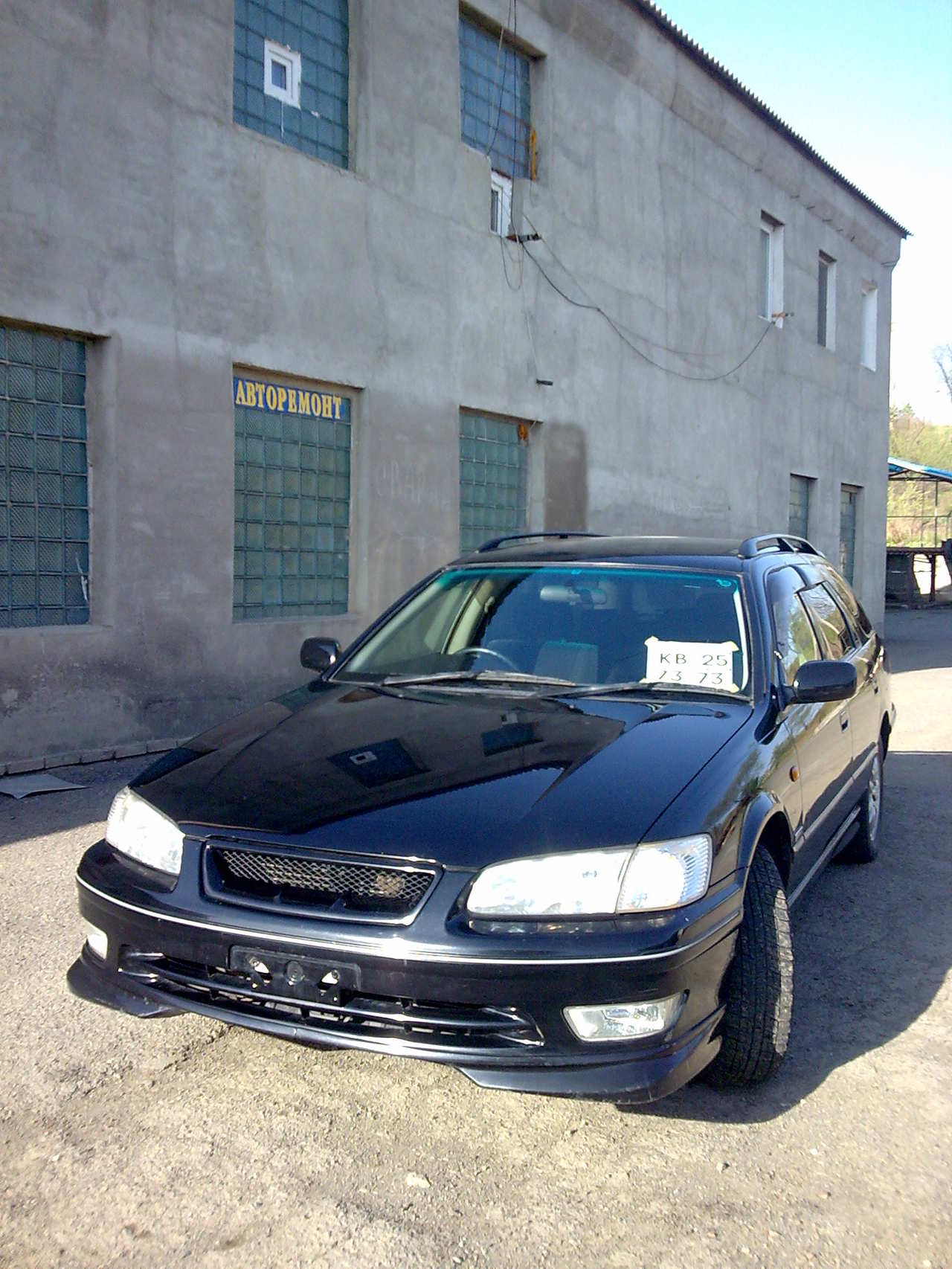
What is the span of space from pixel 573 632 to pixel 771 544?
4.12 ft

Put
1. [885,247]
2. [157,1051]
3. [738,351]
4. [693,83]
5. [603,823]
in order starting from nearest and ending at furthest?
[603,823] → [157,1051] → [693,83] → [738,351] → [885,247]

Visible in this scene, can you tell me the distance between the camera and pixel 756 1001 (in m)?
3.13

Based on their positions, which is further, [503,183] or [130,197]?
[503,183]

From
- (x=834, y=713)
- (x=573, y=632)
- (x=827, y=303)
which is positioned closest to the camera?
(x=573, y=632)

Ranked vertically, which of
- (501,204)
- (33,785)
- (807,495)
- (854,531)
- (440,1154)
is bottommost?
(440,1154)

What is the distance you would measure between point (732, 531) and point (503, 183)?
6.89m

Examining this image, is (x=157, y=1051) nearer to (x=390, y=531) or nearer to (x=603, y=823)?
(x=603, y=823)

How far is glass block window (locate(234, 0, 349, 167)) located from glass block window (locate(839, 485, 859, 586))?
545 inches

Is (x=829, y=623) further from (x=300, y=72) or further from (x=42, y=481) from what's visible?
(x=300, y=72)

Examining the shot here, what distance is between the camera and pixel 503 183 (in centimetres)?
1206

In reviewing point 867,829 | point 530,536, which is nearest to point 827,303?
point 867,829

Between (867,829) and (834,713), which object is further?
(867,829)

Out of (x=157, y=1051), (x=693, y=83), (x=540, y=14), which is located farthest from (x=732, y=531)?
(x=157, y=1051)

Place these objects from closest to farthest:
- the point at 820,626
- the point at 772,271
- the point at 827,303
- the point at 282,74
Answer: the point at 820,626, the point at 282,74, the point at 772,271, the point at 827,303
